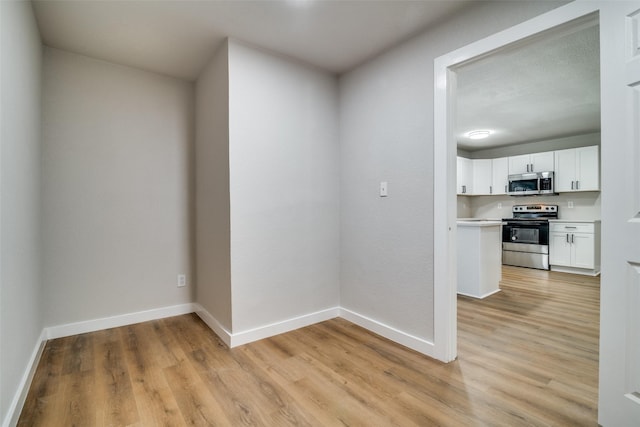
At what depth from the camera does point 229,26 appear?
221 centimetres

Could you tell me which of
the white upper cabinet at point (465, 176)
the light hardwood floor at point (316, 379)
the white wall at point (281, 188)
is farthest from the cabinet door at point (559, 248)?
the white wall at point (281, 188)

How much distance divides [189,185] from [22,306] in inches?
66.3

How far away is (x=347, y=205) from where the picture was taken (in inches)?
117

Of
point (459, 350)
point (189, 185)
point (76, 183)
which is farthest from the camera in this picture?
point (189, 185)

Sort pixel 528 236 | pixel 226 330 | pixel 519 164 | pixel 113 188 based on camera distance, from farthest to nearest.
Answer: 1. pixel 519 164
2. pixel 528 236
3. pixel 113 188
4. pixel 226 330

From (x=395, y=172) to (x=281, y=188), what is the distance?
98 centimetres

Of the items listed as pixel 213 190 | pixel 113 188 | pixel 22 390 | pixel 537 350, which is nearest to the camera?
pixel 22 390

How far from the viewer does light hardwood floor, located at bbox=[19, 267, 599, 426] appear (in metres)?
1.56

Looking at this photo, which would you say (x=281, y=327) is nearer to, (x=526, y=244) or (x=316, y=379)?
(x=316, y=379)

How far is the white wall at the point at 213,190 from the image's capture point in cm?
244

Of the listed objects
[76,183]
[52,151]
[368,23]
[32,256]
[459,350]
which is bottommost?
[459,350]

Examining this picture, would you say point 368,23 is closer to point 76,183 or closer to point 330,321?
point 330,321

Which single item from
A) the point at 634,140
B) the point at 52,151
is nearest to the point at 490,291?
the point at 634,140

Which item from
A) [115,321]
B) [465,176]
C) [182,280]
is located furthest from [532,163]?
[115,321]
